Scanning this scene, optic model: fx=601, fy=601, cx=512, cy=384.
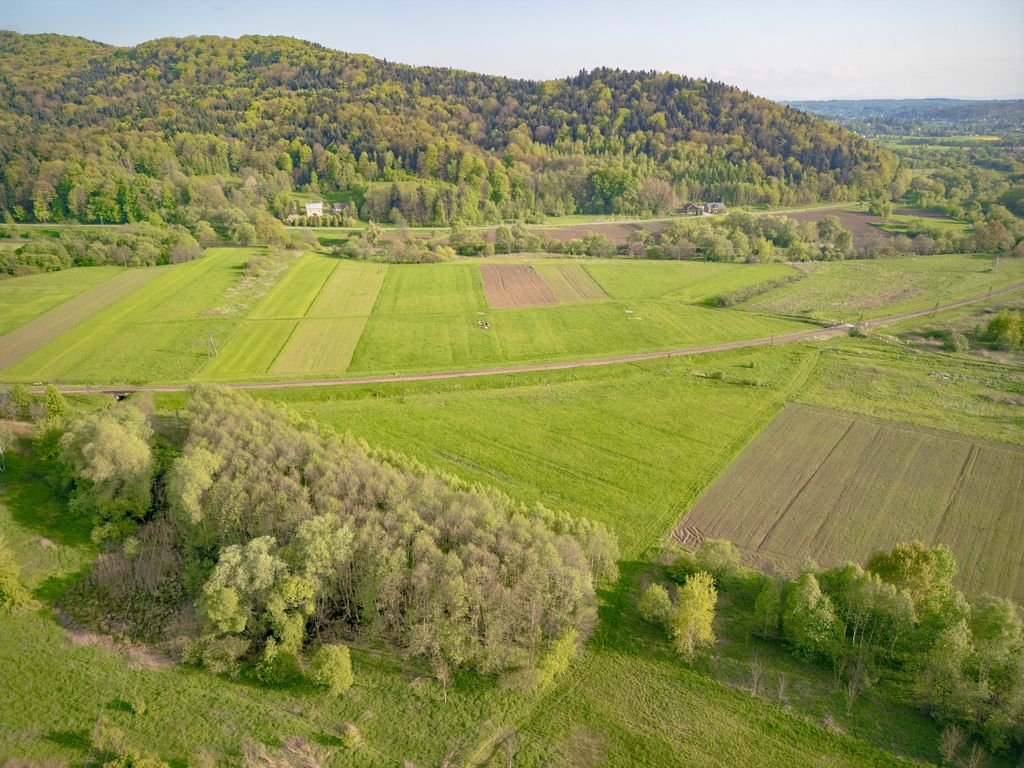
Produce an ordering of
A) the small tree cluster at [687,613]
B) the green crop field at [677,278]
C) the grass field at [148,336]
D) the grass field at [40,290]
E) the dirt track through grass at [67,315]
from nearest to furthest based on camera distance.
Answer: the small tree cluster at [687,613], the grass field at [148,336], the dirt track through grass at [67,315], the grass field at [40,290], the green crop field at [677,278]

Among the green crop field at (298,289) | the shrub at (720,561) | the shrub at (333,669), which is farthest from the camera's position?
the green crop field at (298,289)

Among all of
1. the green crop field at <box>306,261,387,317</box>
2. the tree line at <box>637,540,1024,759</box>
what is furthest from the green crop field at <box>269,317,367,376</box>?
the tree line at <box>637,540,1024,759</box>

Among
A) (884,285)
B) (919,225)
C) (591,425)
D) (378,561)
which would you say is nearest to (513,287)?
(591,425)

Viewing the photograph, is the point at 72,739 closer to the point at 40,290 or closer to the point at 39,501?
the point at 39,501

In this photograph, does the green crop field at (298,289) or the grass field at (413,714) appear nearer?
the grass field at (413,714)

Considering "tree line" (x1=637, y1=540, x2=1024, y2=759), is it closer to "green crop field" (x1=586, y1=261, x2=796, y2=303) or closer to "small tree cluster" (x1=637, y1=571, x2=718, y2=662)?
"small tree cluster" (x1=637, y1=571, x2=718, y2=662)

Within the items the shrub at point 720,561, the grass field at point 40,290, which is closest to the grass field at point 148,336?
the grass field at point 40,290

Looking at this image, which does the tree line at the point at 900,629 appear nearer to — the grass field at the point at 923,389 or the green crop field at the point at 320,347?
the grass field at the point at 923,389

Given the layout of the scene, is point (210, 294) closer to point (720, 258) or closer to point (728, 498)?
point (728, 498)
